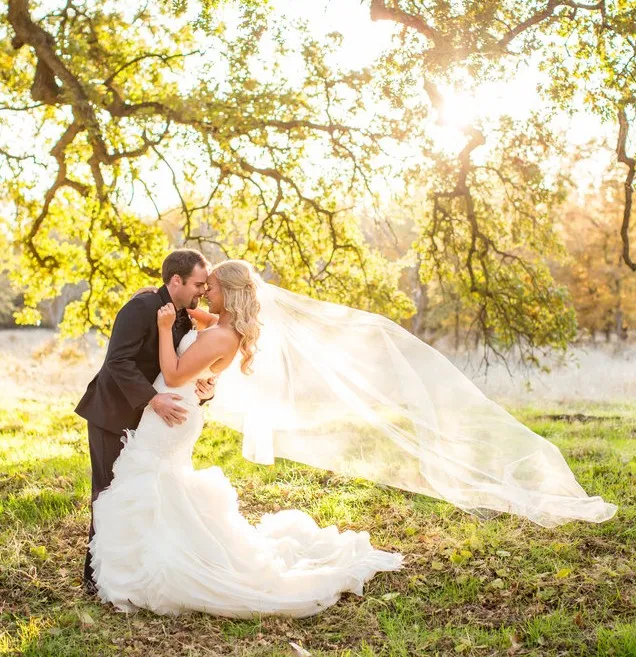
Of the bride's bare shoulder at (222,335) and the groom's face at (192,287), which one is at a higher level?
the groom's face at (192,287)

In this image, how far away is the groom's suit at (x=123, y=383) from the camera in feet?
18.5

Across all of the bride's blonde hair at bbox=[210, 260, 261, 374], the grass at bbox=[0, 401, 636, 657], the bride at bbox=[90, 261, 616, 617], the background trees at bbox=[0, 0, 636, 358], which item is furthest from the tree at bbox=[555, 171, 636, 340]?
the bride's blonde hair at bbox=[210, 260, 261, 374]

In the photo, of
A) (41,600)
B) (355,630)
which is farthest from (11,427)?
(355,630)

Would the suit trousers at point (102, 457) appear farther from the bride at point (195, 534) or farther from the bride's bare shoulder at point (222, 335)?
the bride's bare shoulder at point (222, 335)

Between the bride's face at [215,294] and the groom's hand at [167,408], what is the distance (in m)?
0.75

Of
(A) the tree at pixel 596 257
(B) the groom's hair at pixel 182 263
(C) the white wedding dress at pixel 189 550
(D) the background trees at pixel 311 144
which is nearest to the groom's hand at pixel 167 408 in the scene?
(C) the white wedding dress at pixel 189 550

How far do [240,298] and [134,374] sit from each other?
3.18 ft

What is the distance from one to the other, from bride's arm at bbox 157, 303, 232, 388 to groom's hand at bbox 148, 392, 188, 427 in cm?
14

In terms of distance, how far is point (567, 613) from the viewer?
16.9ft

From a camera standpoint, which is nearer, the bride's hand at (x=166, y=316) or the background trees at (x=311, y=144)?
the bride's hand at (x=166, y=316)

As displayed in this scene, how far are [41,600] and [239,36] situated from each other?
7.33 metres

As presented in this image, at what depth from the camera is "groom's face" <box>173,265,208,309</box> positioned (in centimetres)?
580

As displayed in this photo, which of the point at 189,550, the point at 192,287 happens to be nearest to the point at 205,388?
the point at 192,287

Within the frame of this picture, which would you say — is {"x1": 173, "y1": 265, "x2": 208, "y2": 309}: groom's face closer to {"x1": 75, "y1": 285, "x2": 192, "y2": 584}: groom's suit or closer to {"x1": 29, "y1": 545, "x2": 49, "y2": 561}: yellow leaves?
{"x1": 75, "y1": 285, "x2": 192, "y2": 584}: groom's suit
